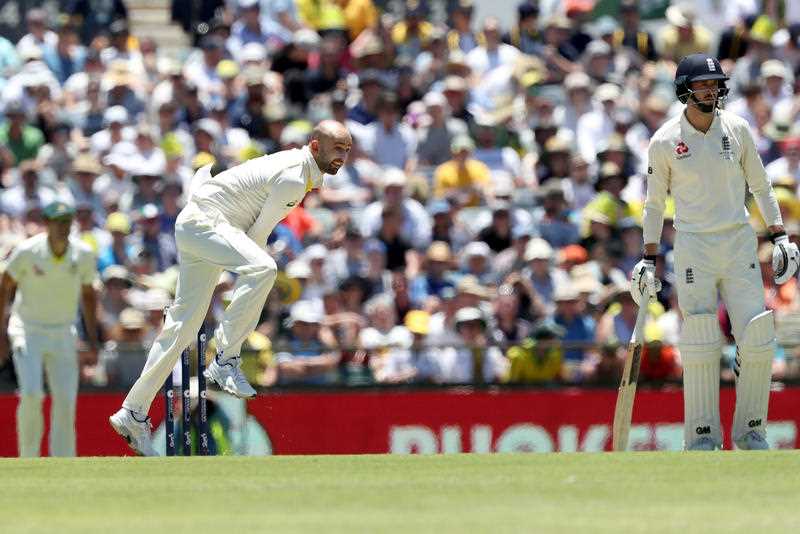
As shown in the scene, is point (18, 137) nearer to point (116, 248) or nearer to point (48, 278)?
point (116, 248)

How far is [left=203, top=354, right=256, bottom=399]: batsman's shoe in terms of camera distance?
35.4 ft

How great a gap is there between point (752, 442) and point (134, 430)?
3.60 m

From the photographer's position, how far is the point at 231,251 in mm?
10891

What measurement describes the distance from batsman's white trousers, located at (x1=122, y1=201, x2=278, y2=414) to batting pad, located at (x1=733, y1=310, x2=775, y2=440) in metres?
2.78

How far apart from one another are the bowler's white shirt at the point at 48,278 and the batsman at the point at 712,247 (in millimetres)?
5329

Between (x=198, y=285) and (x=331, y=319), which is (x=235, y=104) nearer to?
(x=331, y=319)

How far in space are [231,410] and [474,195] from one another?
4273mm

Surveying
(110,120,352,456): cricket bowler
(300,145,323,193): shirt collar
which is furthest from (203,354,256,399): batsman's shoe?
(300,145,323,193): shirt collar

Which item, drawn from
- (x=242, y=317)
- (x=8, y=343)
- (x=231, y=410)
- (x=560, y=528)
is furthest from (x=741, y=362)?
(x=8, y=343)

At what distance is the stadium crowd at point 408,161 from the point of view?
15789 millimetres

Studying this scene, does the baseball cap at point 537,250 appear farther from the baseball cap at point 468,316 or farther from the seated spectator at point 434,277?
the baseball cap at point 468,316

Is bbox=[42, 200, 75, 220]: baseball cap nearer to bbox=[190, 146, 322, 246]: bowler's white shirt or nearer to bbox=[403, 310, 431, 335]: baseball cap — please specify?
bbox=[403, 310, 431, 335]: baseball cap

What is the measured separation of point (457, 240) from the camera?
17.8 metres

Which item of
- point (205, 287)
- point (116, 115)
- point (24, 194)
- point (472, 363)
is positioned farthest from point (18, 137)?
point (205, 287)
